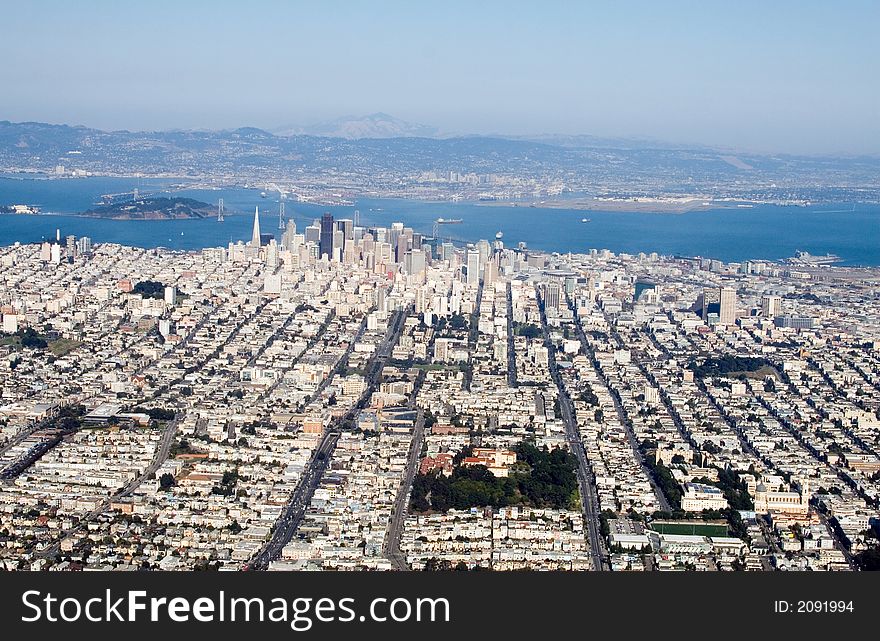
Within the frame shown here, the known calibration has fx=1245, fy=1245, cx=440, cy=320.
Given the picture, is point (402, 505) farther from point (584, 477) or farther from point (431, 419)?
point (431, 419)

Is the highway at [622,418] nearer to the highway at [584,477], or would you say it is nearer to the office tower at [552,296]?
the office tower at [552,296]

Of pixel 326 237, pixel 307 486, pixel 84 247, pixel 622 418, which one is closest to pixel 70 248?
pixel 84 247

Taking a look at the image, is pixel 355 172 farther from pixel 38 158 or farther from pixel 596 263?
pixel 596 263

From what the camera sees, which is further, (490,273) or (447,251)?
(447,251)

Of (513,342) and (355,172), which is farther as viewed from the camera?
(355,172)

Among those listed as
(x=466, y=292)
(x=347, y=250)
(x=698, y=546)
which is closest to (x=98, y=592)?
(x=698, y=546)

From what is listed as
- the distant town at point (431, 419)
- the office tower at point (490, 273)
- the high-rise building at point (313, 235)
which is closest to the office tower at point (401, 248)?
the distant town at point (431, 419)
